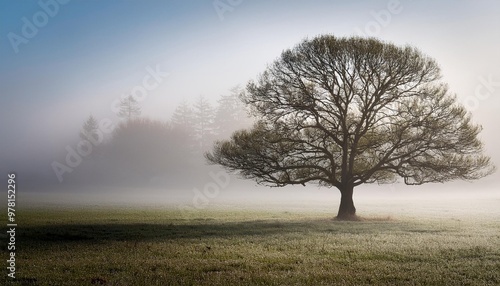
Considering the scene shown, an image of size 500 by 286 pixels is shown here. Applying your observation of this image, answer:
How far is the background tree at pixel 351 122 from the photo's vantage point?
41.1m

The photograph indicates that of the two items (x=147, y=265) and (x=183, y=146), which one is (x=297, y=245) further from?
(x=183, y=146)

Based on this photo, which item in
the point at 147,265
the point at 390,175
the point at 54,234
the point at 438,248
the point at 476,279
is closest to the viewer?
the point at 476,279

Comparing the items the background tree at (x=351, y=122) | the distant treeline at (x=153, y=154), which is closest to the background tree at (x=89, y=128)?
the distant treeline at (x=153, y=154)

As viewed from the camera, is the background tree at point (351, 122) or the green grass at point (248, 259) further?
the background tree at point (351, 122)

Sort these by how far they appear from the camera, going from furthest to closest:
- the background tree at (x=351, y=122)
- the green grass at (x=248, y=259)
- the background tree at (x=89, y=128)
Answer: the background tree at (x=89, y=128)
the background tree at (x=351, y=122)
the green grass at (x=248, y=259)

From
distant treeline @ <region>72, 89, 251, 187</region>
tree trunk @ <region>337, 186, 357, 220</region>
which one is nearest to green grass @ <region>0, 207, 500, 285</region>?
tree trunk @ <region>337, 186, 357, 220</region>

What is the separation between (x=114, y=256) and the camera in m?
16.9

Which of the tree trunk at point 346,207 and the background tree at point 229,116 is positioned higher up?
the background tree at point 229,116

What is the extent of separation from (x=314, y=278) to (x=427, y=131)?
32347 millimetres

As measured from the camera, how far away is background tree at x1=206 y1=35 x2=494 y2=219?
41.1m

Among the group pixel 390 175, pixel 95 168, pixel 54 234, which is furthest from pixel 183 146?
pixel 54 234

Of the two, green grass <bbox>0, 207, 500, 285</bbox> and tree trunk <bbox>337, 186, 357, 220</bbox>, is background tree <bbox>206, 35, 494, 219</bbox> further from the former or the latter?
green grass <bbox>0, 207, 500, 285</bbox>

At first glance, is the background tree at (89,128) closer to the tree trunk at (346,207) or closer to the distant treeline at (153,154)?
the distant treeline at (153,154)

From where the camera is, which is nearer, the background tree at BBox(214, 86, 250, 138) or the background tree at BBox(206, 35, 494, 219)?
the background tree at BBox(206, 35, 494, 219)
